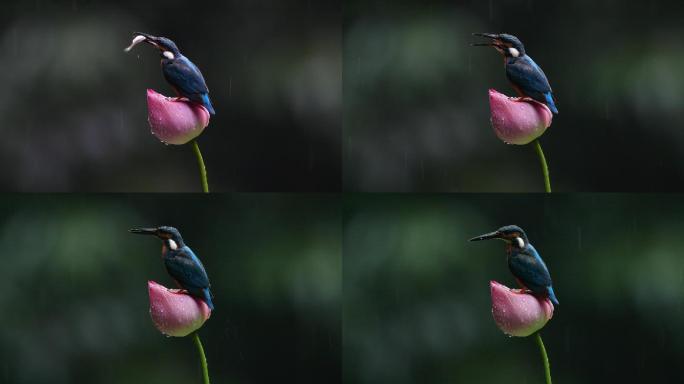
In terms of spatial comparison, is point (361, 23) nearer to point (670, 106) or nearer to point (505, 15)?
point (505, 15)

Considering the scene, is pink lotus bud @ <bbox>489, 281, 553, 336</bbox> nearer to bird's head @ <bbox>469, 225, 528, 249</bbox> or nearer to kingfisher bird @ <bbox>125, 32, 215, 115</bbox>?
bird's head @ <bbox>469, 225, 528, 249</bbox>

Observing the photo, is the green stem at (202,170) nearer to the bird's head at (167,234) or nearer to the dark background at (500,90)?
the bird's head at (167,234)

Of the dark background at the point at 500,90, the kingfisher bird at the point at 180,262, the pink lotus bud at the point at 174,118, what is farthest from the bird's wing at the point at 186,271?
the dark background at the point at 500,90

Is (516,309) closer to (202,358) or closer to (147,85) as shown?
(202,358)

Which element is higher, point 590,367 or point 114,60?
point 114,60

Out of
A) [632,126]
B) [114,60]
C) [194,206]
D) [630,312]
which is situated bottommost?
[630,312]

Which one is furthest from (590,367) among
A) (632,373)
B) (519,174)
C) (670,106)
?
A: (670,106)

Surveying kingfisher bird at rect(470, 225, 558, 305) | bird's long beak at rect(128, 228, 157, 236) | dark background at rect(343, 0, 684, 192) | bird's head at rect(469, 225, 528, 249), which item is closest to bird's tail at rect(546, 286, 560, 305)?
kingfisher bird at rect(470, 225, 558, 305)
